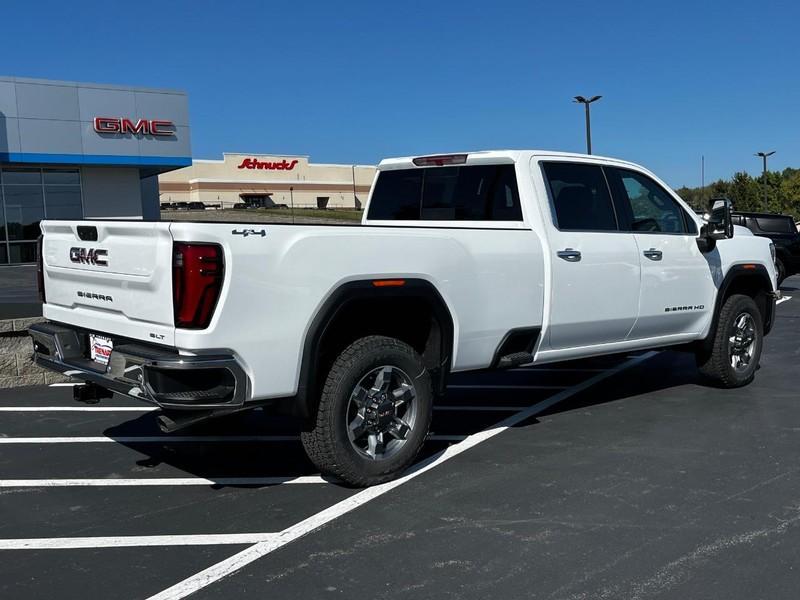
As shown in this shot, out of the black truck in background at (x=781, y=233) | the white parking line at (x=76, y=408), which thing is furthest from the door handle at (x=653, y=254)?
the black truck in background at (x=781, y=233)

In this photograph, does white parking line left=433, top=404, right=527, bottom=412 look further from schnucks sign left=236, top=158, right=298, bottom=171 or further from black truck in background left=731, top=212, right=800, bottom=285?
schnucks sign left=236, top=158, right=298, bottom=171

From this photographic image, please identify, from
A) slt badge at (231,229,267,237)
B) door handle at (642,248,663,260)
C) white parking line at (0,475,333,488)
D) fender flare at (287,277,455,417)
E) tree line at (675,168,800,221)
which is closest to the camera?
slt badge at (231,229,267,237)

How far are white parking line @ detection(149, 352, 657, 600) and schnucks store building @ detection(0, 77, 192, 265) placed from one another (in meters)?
23.3

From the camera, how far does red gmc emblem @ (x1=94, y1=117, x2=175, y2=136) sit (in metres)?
26.7

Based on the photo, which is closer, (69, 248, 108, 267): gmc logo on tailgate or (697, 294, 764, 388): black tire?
(69, 248, 108, 267): gmc logo on tailgate

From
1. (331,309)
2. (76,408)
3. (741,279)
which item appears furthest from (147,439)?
(741,279)

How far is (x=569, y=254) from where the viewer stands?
5.63m

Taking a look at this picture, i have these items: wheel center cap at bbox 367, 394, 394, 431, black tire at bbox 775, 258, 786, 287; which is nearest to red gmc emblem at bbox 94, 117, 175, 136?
black tire at bbox 775, 258, 786, 287

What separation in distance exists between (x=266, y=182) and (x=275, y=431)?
81.7 meters

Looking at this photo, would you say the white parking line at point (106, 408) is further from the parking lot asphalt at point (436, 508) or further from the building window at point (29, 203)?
the building window at point (29, 203)

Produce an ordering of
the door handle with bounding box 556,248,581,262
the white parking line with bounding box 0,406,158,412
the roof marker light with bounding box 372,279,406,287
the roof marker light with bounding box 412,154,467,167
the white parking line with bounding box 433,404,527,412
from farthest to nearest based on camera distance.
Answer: the white parking line with bounding box 0,406,158,412, the white parking line with bounding box 433,404,527,412, the roof marker light with bounding box 412,154,467,167, the door handle with bounding box 556,248,581,262, the roof marker light with bounding box 372,279,406,287

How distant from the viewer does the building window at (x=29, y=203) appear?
26.1 m

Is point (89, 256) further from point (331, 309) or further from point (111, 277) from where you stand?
point (331, 309)

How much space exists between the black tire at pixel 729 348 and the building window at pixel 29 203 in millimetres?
23377
